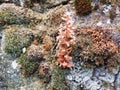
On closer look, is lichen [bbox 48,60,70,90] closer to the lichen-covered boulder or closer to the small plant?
the small plant

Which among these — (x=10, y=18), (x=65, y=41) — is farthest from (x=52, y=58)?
(x=10, y=18)

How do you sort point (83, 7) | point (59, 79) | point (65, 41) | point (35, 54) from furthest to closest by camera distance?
1. point (83, 7)
2. point (35, 54)
3. point (59, 79)
4. point (65, 41)

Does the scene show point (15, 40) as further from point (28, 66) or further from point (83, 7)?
point (83, 7)

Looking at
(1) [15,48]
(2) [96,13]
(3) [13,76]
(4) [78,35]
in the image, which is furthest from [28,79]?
(2) [96,13]

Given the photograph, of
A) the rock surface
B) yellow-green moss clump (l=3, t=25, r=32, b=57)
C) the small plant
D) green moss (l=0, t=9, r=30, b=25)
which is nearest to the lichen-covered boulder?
the rock surface

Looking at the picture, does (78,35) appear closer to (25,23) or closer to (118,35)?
(118,35)
